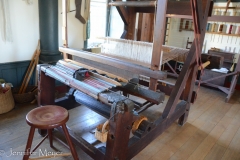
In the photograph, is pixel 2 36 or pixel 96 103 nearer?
pixel 96 103

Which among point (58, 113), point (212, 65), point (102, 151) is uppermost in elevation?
point (212, 65)

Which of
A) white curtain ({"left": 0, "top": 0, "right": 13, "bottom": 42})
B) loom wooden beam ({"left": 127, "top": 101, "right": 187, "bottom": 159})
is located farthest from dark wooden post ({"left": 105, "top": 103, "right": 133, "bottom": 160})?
white curtain ({"left": 0, "top": 0, "right": 13, "bottom": 42})

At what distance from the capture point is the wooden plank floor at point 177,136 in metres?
1.82

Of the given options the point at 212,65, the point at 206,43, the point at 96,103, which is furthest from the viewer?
the point at 206,43

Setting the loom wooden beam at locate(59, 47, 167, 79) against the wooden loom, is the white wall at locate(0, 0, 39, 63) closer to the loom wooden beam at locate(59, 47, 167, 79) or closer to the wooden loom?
the wooden loom

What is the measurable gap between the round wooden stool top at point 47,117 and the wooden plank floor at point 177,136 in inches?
21.7

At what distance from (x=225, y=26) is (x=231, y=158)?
3110 mm

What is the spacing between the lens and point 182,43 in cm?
488

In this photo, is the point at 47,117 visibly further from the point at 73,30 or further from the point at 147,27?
the point at 147,27

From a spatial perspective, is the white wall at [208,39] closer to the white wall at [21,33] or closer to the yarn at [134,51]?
the yarn at [134,51]

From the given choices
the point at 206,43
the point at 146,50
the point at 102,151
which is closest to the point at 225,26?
the point at 206,43

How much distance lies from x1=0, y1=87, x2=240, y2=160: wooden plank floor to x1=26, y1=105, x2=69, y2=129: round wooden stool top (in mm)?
551

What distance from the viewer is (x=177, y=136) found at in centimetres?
218

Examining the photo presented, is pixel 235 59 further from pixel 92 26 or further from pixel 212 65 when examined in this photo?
pixel 92 26
